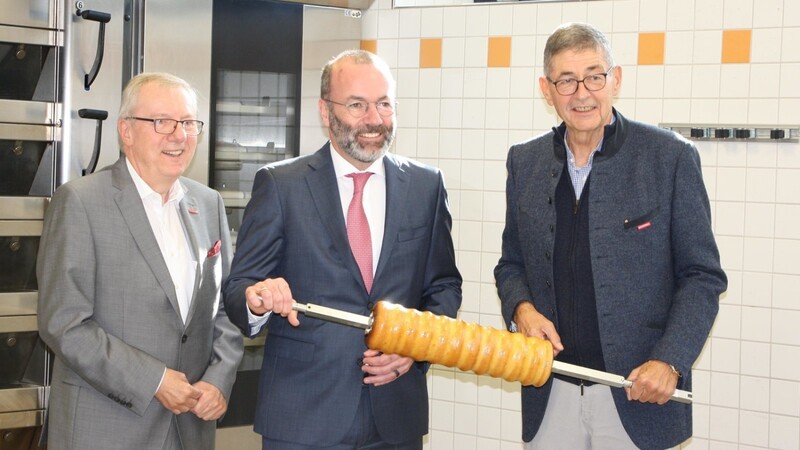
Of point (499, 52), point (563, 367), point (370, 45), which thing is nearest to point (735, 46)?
point (499, 52)

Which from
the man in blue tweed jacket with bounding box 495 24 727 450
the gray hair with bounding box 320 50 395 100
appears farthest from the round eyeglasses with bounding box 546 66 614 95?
the gray hair with bounding box 320 50 395 100

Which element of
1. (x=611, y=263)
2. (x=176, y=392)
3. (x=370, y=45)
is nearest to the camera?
(x=611, y=263)

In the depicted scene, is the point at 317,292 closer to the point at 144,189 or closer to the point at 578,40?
the point at 144,189

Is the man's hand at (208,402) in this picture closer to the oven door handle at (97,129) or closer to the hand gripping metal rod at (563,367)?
the hand gripping metal rod at (563,367)

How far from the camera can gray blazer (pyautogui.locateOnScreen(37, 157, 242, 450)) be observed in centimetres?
277

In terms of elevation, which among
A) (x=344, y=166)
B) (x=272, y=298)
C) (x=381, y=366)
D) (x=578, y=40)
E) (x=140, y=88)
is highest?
(x=578, y=40)

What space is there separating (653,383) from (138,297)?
1574mm

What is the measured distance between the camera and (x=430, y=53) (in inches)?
206

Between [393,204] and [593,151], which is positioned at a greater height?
[593,151]

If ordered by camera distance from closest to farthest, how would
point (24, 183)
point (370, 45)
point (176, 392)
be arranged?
1. point (176, 392)
2. point (24, 183)
3. point (370, 45)

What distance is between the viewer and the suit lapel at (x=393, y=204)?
9.26 feet

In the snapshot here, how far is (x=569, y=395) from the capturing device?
2768mm

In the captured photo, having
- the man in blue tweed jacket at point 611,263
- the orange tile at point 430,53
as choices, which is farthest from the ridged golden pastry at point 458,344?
the orange tile at point 430,53

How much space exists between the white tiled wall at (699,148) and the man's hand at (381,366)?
Result: 7.95 ft
